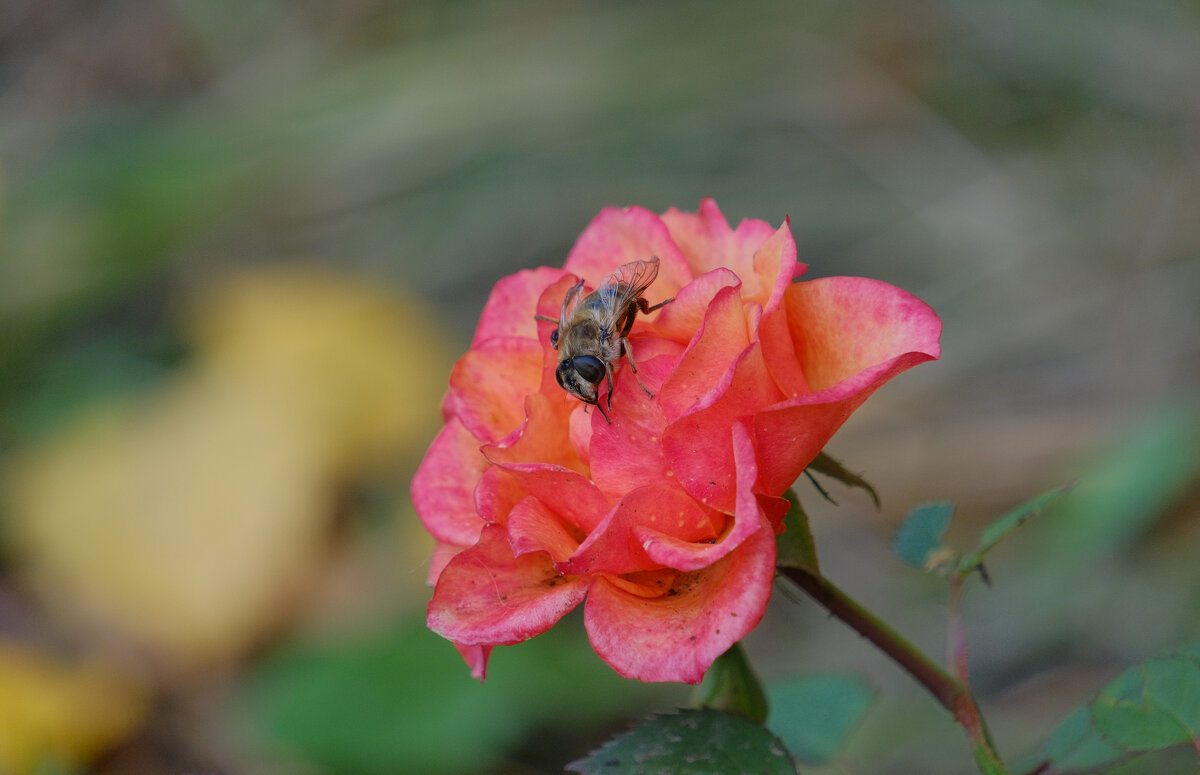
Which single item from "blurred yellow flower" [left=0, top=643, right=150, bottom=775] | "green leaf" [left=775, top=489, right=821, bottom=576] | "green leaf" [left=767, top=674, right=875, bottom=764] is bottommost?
"blurred yellow flower" [left=0, top=643, right=150, bottom=775]

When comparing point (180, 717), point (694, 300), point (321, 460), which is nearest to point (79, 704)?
point (180, 717)

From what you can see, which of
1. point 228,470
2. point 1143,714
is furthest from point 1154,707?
point 228,470

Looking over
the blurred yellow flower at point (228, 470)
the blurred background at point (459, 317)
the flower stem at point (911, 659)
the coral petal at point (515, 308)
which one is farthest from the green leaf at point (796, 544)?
the blurred yellow flower at point (228, 470)

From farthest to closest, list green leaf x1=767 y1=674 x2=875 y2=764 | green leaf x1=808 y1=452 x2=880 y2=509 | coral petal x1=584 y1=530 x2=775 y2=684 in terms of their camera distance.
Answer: green leaf x1=767 y1=674 x2=875 y2=764 → green leaf x1=808 y1=452 x2=880 y2=509 → coral petal x1=584 y1=530 x2=775 y2=684

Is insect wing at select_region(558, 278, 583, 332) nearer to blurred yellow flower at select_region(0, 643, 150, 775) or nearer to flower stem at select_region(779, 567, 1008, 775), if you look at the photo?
flower stem at select_region(779, 567, 1008, 775)

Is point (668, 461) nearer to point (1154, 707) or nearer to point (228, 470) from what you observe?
point (1154, 707)

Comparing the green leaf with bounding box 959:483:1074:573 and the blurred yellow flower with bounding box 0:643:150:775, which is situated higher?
the green leaf with bounding box 959:483:1074:573

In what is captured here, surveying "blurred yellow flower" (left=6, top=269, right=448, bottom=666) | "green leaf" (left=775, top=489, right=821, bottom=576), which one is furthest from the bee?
"blurred yellow flower" (left=6, top=269, right=448, bottom=666)

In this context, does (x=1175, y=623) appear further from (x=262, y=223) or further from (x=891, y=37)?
(x=262, y=223)
